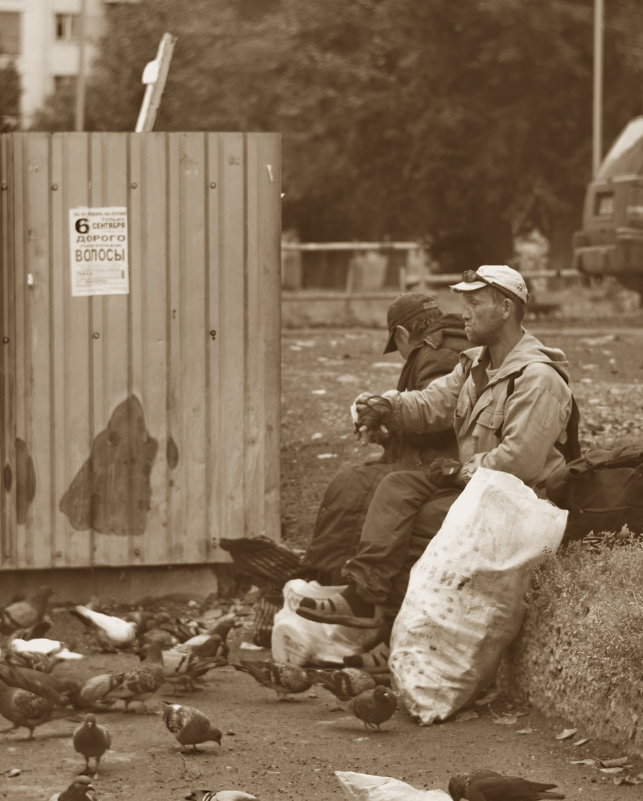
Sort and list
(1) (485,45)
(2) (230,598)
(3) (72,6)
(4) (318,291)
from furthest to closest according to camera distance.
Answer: (3) (72,6), (1) (485,45), (4) (318,291), (2) (230,598)

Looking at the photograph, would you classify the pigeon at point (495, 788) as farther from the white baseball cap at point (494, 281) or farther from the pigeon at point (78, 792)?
the white baseball cap at point (494, 281)

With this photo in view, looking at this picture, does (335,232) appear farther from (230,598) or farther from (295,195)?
(230,598)

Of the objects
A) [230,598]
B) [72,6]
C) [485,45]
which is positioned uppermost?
[72,6]

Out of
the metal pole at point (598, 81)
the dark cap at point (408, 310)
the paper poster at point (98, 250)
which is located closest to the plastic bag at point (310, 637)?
the dark cap at point (408, 310)

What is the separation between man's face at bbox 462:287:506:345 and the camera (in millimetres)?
7457

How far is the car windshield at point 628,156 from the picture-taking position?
21625 mm

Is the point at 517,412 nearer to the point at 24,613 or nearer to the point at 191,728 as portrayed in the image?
the point at 191,728

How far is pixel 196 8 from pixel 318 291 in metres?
22.5

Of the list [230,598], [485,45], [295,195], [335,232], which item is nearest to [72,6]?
[335,232]

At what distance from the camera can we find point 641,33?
37.0 metres

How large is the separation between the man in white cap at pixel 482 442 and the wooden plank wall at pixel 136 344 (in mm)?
1689

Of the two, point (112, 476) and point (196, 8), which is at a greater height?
point (196, 8)

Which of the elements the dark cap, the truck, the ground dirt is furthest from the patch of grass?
the truck

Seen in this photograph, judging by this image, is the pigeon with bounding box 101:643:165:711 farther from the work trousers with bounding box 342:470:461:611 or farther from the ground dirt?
the work trousers with bounding box 342:470:461:611
